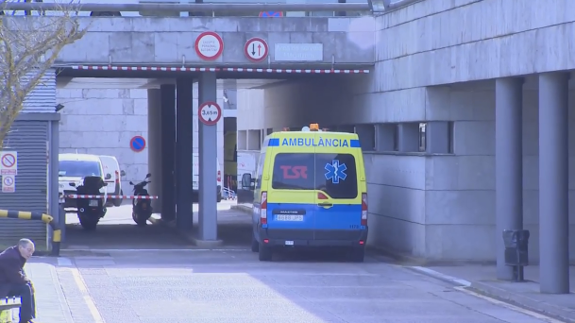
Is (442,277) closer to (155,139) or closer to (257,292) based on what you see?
(257,292)

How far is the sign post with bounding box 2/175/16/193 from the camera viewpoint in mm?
20969

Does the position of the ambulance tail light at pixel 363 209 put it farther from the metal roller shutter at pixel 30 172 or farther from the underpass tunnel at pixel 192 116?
the metal roller shutter at pixel 30 172

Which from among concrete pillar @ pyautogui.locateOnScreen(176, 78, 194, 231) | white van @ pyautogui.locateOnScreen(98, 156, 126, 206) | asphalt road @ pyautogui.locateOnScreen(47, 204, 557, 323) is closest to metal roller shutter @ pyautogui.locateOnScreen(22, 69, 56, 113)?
asphalt road @ pyautogui.locateOnScreen(47, 204, 557, 323)

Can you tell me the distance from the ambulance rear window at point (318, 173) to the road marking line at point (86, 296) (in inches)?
155

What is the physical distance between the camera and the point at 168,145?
30844mm

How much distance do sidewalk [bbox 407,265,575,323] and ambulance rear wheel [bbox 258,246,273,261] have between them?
260 cm

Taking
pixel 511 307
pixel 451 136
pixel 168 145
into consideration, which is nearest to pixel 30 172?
pixel 451 136

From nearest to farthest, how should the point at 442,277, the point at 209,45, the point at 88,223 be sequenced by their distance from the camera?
the point at 442,277
the point at 209,45
the point at 88,223

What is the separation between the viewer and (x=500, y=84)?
16250 mm

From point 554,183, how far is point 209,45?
9205 millimetres

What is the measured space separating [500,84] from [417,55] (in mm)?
3650


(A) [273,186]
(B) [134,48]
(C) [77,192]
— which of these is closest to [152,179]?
(C) [77,192]

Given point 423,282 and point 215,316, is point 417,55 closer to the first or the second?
point 423,282

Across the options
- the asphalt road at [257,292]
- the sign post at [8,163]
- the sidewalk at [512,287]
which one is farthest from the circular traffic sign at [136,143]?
the sidewalk at [512,287]
